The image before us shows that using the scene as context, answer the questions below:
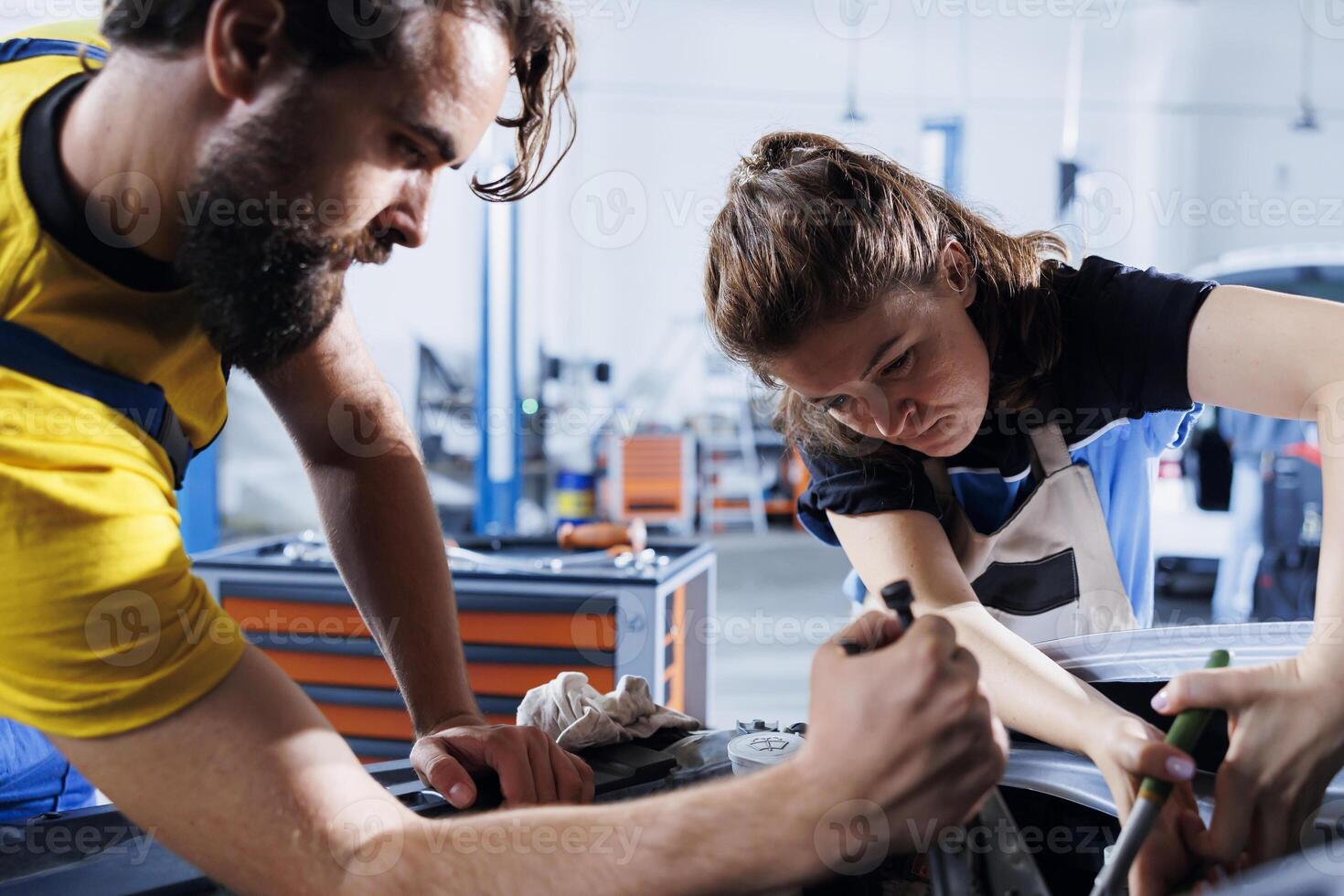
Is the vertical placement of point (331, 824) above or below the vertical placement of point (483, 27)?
below

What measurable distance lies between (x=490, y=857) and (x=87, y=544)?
39 cm

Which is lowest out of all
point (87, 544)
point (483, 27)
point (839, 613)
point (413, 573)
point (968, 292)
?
point (839, 613)

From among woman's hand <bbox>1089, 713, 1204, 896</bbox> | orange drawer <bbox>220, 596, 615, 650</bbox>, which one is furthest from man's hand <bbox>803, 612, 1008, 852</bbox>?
orange drawer <bbox>220, 596, 615, 650</bbox>

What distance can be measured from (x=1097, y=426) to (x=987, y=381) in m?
0.23

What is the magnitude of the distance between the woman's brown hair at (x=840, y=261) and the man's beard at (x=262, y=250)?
0.49 m

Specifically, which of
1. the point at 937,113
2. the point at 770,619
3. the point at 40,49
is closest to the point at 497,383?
the point at 770,619

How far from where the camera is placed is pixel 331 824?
76 cm

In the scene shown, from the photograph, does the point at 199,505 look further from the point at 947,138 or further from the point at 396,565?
the point at 947,138

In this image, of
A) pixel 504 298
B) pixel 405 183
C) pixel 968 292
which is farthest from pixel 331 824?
pixel 504 298

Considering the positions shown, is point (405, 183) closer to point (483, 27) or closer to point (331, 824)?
point (483, 27)

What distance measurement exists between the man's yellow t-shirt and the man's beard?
0.13 feet

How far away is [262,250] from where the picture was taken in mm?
939

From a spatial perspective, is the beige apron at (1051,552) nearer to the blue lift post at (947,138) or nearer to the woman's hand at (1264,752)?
the woman's hand at (1264,752)

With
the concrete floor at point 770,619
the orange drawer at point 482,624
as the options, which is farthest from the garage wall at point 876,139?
the orange drawer at point 482,624
